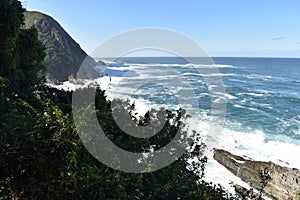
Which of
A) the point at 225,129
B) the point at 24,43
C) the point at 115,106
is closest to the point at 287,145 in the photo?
the point at 225,129

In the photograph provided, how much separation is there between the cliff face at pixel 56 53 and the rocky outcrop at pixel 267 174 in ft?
123

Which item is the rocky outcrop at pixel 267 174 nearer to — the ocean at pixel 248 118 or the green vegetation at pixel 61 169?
the ocean at pixel 248 118

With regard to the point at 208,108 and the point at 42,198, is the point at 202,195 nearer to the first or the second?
the point at 42,198

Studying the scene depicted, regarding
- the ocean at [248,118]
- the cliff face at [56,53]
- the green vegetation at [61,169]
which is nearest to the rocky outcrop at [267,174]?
the ocean at [248,118]

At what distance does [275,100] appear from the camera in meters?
39.4

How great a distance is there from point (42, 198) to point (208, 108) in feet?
102

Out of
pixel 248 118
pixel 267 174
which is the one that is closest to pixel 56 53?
pixel 248 118

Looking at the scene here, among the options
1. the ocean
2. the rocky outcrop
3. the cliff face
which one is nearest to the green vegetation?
the ocean

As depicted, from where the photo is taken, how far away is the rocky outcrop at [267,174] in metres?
15.2

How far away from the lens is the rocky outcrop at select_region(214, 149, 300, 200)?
15.2m

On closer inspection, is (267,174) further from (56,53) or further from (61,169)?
(56,53)

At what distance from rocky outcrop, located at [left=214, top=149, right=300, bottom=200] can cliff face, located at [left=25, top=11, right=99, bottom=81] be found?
3753cm

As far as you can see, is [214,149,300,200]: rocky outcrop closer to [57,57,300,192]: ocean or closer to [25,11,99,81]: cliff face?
[57,57,300,192]: ocean

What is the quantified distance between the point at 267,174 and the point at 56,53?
49.4 m
